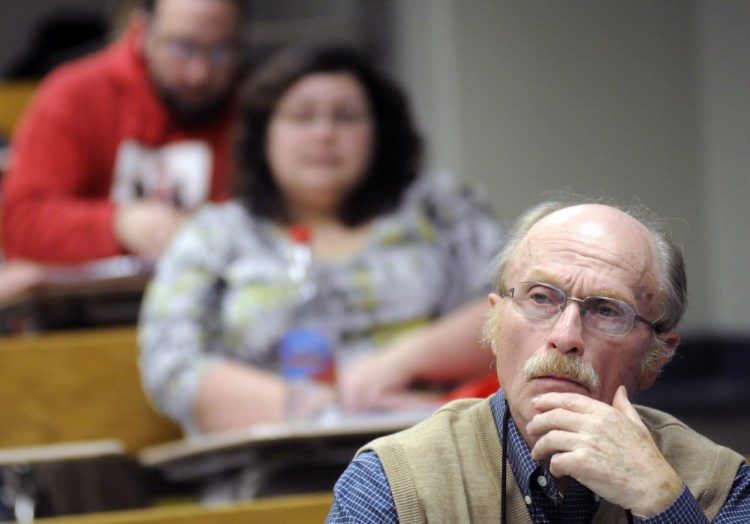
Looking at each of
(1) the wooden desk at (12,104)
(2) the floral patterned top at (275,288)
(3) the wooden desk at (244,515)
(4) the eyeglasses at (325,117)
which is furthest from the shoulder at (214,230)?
(1) the wooden desk at (12,104)

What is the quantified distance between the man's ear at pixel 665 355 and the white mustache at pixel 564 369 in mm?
110

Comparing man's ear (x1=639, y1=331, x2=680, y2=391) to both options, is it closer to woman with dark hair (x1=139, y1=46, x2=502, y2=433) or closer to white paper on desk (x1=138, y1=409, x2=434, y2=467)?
white paper on desk (x1=138, y1=409, x2=434, y2=467)

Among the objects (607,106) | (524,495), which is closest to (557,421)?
(524,495)

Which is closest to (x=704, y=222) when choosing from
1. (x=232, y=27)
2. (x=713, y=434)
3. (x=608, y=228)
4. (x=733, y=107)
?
(x=733, y=107)

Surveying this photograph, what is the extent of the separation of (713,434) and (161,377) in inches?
99.2

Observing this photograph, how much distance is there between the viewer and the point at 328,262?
2912 mm

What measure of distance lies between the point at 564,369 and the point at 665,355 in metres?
0.15

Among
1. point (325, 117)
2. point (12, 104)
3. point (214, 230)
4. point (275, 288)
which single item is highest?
point (325, 117)

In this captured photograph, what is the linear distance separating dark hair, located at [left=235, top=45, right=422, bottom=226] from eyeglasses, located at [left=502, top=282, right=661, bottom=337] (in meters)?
1.51

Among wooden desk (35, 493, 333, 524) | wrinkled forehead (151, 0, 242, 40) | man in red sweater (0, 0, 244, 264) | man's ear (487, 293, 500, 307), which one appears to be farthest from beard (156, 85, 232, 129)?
man's ear (487, 293, 500, 307)

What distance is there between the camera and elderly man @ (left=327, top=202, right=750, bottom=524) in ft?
4.55

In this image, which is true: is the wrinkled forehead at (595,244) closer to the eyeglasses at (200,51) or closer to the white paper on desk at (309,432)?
the white paper on desk at (309,432)

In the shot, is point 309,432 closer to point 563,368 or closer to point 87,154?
point 563,368

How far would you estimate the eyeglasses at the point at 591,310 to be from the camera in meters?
1.48
